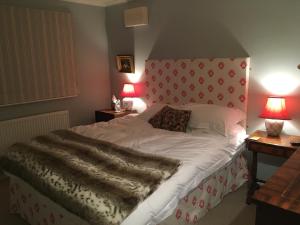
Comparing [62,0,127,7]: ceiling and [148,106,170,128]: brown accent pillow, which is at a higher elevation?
[62,0,127,7]: ceiling

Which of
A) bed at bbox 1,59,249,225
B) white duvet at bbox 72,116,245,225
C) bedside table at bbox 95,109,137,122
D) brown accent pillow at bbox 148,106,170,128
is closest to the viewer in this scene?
white duvet at bbox 72,116,245,225

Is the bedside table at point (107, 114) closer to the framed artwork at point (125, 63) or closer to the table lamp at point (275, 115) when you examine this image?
the framed artwork at point (125, 63)

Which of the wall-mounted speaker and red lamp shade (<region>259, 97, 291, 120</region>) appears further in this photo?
the wall-mounted speaker

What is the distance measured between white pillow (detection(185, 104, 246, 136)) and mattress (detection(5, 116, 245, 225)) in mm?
74

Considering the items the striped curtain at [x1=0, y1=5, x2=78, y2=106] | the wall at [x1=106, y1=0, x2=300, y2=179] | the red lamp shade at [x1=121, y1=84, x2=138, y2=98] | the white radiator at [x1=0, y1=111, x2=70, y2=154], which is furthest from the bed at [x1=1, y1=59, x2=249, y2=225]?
the striped curtain at [x1=0, y1=5, x2=78, y2=106]

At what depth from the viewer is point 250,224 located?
224 centimetres

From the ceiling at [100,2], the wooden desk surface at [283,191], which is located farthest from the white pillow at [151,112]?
the wooden desk surface at [283,191]

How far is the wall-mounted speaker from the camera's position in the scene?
3600 mm

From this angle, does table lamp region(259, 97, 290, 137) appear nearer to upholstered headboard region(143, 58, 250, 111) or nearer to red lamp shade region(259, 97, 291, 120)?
red lamp shade region(259, 97, 291, 120)

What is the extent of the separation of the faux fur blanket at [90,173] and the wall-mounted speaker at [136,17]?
2.03 m

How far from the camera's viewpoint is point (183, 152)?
2242 millimetres

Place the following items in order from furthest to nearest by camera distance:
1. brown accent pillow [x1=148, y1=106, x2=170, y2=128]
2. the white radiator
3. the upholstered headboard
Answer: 1. the white radiator
2. brown accent pillow [x1=148, y1=106, x2=170, y2=128]
3. the upholstered headboard

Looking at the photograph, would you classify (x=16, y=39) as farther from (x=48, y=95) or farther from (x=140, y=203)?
(x=140, y=203)

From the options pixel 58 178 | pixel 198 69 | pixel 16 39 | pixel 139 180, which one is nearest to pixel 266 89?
pixel 198 69
